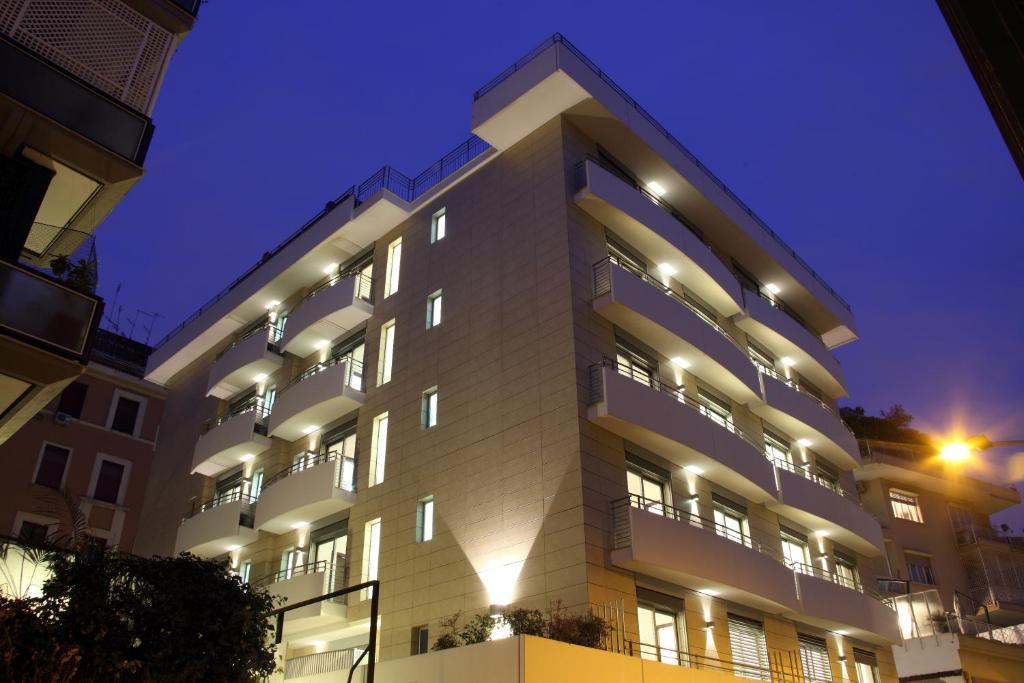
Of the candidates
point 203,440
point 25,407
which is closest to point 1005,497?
point 203,440

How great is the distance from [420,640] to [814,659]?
1272 centimetres

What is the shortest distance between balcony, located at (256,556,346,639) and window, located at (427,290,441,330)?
763 centimetres

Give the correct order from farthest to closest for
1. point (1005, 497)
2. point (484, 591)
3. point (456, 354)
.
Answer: point (1005, 497) < point (456, 354) < point (484, 591)

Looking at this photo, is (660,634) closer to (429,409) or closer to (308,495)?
(429,409)

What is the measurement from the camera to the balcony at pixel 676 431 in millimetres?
21625

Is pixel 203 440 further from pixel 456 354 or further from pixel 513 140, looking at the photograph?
pixel 513 140

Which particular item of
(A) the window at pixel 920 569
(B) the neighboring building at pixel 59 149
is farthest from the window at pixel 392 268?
(A) the window at pixel 920 569

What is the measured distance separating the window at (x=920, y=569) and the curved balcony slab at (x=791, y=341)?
457 inches

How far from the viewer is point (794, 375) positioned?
3525 cm

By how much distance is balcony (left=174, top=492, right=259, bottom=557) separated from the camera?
2897cm

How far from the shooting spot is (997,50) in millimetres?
7984

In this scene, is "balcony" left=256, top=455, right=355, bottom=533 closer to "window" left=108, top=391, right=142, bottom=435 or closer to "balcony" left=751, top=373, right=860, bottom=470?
"window" left=108, top=391, right=142, bottom=435

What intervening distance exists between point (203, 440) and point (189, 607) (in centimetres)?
1824

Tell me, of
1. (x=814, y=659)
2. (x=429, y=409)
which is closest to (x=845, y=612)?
(x=814, y=659)
